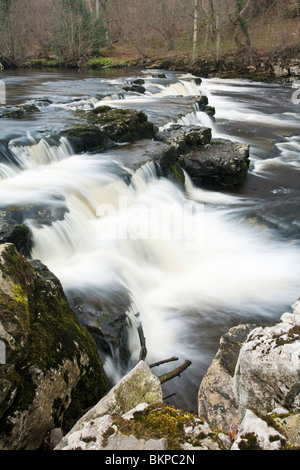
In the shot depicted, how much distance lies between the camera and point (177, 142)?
941 cm

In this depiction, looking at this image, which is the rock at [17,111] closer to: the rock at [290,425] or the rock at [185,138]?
the rock at [185,138]

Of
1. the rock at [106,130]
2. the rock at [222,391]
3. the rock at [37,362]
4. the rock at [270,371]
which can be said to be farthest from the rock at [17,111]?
the rock at [270,371]

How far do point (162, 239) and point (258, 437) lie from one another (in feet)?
16.1

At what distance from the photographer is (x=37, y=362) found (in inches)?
89.8

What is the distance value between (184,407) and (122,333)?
948 millimetres

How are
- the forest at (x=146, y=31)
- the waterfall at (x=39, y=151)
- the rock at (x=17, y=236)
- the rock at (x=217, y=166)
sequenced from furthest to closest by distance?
the forest at (x=146, y=31) → the rock at (x=217, y=166) → the waterfall at (x=39, y=151) → the rock at (x=17, y=236)

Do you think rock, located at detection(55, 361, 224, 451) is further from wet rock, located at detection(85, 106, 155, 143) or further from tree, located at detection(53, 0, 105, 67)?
tree, located at detection(53, 0, 105, 67)

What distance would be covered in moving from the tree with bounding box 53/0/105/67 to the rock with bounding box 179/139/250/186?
85.7 ft

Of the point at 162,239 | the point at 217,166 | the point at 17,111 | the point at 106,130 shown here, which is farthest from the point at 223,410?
the point at 17,111

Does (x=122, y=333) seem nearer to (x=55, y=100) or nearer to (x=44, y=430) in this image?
(x=44, y=430)

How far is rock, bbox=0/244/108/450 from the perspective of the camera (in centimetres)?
205

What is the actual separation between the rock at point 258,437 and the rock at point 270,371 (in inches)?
15.3

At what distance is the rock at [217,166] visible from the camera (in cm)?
898
